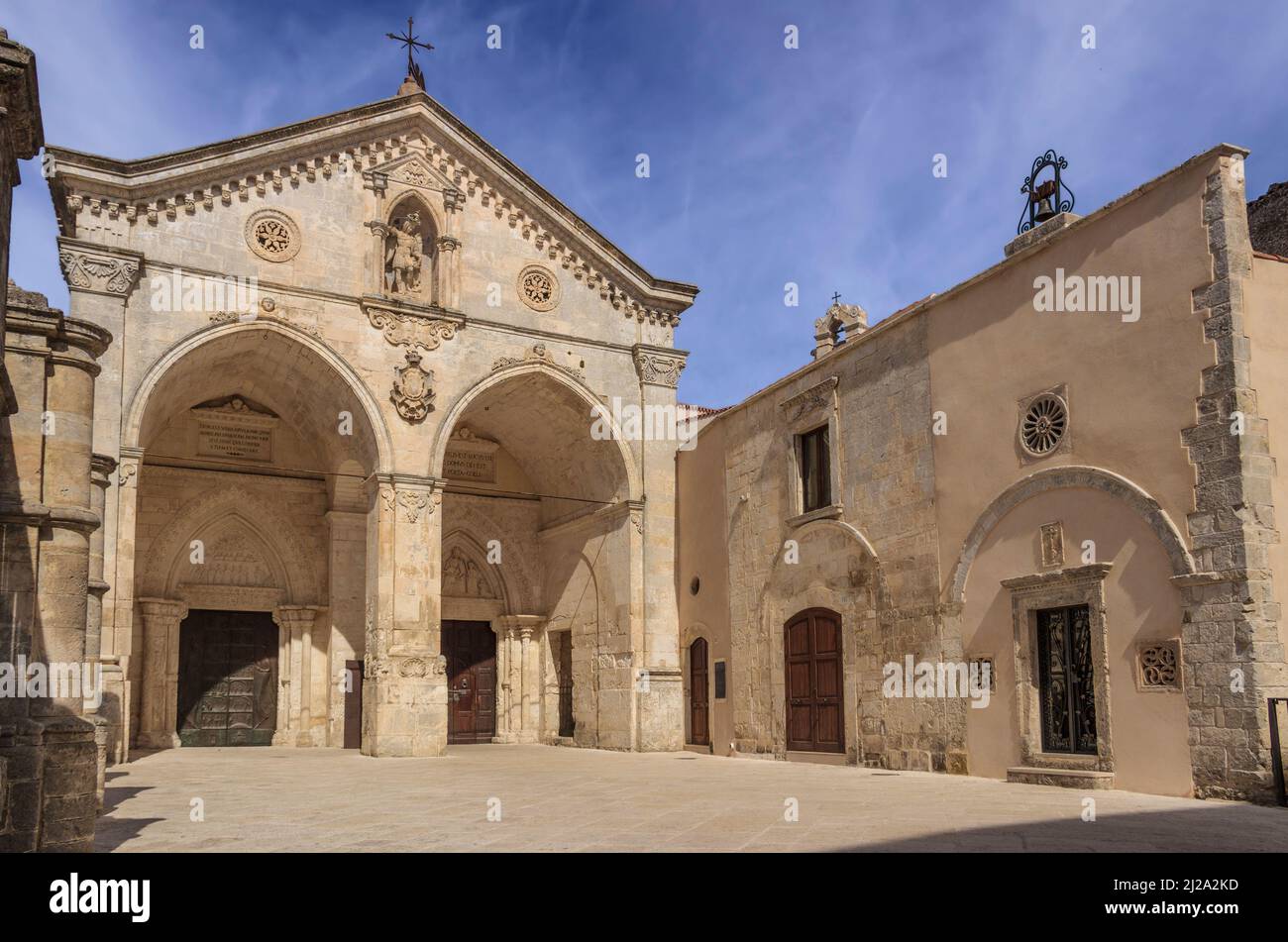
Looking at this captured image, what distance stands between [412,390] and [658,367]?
4795mm

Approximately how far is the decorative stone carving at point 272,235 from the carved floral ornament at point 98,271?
192 cm

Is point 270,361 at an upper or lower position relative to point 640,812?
upper

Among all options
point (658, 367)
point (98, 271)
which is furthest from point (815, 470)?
point (98, 271)

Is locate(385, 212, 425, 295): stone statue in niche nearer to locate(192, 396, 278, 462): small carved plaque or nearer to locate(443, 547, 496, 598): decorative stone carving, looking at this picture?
locate(192, 396, 278, 462): small carved plaque

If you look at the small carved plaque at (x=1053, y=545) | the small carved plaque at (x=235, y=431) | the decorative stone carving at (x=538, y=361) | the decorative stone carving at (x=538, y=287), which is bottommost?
the small carved plaque at (x=1053, y=545)

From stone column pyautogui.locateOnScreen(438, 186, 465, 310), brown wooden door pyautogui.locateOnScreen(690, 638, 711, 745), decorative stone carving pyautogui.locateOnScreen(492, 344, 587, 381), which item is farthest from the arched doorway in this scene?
brown wooden door pyautogui.locateOnScreen(690, 638, 711, 745)

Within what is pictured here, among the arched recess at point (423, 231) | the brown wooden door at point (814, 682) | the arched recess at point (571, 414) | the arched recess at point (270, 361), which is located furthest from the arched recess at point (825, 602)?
the arched recess at point (423, 231)

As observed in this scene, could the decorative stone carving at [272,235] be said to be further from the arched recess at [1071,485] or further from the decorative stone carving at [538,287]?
the arched recess at [1071,485]

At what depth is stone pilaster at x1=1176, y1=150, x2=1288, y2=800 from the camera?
1019 centimetres

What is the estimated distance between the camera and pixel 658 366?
2125 cm

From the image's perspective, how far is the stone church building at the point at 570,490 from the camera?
413 inches

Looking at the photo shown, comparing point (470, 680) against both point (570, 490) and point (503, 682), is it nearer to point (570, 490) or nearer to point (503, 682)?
point (503, 682)

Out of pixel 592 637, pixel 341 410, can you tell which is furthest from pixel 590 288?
pixel 592 637

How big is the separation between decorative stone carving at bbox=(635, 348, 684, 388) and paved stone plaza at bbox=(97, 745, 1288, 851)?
8.22 m
